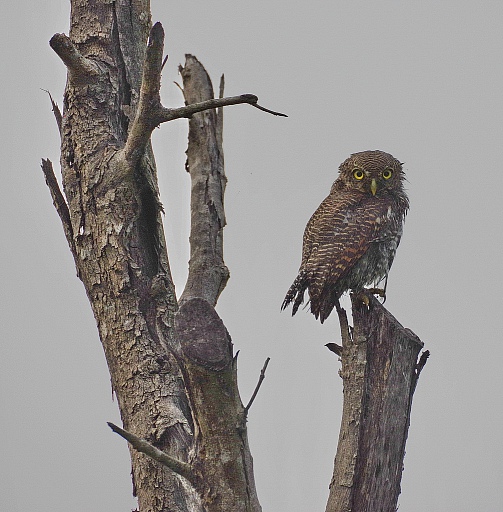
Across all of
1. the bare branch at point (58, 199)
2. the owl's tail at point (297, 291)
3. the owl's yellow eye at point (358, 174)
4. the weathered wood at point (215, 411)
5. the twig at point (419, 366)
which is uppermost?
the owl's yellow eye at point (358, 174)

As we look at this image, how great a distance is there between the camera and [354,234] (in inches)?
195

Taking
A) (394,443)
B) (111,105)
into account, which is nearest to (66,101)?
(111,105)

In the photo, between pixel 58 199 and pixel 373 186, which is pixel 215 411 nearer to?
pixel 58 199

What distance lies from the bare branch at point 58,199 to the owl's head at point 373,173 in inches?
100

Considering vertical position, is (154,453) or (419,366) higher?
(419,366)

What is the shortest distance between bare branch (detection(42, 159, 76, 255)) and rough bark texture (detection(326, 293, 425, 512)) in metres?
1.41

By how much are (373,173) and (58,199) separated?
2.66 m

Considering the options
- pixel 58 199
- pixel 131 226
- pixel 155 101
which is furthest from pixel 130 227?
pixel 155 101

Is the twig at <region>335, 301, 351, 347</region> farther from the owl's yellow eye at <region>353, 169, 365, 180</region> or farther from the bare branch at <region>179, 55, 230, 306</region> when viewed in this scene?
the owl's yellow eye at <region>353, 169, 365, 180</region>

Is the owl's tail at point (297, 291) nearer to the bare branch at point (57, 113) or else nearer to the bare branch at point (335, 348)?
the bare branch at point (335, 348)

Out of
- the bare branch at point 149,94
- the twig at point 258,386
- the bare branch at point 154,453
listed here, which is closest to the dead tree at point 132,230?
the bare branch at point 149,94

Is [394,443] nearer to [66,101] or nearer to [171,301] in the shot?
[171,301]

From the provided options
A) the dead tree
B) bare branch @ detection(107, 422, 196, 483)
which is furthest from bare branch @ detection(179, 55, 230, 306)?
bare branch @ detection(107, 422, 196, 483)

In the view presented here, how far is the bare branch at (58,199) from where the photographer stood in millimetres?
3604
